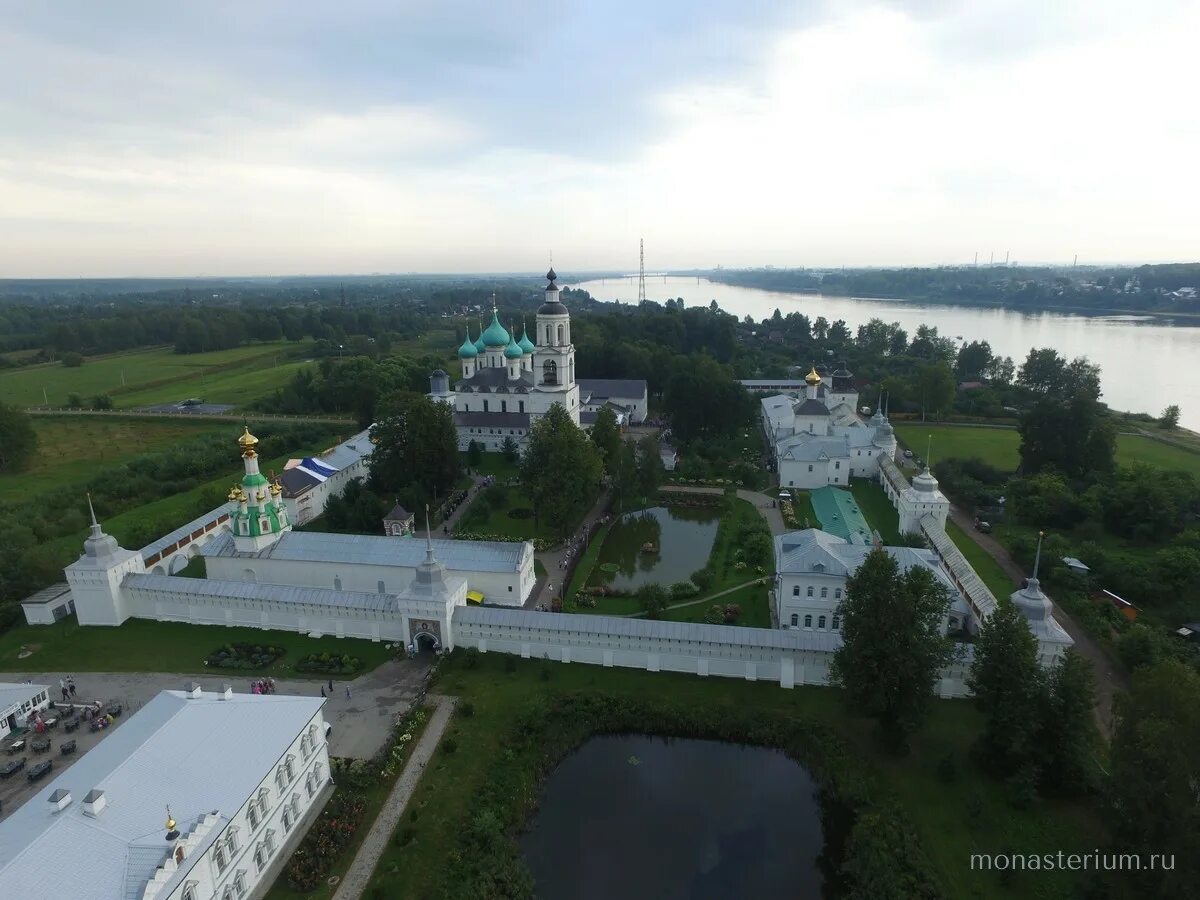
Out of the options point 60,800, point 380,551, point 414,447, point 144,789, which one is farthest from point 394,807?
point 414,447

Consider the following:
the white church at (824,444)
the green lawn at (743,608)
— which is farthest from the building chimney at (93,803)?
the white church at (824,444)

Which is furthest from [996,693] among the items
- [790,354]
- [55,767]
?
[790,354]

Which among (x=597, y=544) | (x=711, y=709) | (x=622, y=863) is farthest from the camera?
(x=597, y=544)

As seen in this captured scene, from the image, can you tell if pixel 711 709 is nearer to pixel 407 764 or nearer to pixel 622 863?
pixel 622 863

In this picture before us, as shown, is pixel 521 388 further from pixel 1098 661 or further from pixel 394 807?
pixel 1098 661

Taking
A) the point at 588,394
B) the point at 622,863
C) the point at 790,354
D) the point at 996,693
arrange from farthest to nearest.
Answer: the point at 790,354, the point at 588,394, the point at 996,693, the point at 622,863
